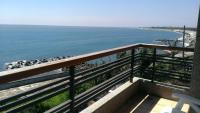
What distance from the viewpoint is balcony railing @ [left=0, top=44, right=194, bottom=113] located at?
5.91 feet

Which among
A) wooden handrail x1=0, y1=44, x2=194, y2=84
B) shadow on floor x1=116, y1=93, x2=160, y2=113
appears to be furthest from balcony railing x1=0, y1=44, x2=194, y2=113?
shadow on floor x1=116, y1=93, x2=160, y2=113

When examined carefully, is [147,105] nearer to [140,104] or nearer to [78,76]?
[140,104]

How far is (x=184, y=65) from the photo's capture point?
13.7ft

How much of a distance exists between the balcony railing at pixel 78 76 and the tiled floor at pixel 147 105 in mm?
365

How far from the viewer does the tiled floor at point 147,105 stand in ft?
12.4

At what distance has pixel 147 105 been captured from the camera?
4020 mm

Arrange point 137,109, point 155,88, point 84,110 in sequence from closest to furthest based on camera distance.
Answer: point 84,110 → point 137,109 → point 155,88

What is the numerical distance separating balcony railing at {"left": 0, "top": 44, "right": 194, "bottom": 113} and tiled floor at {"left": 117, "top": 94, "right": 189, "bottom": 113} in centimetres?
36

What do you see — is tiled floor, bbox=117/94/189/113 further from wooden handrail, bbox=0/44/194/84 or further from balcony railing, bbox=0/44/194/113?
wooden handrail, bbox=0/44/194/84

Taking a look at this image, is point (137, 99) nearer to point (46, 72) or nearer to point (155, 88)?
point (155, 88)

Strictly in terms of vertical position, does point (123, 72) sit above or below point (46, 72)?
below

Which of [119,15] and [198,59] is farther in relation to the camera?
[119,15]

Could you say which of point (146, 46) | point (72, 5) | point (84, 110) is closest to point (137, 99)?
point (146, 46)

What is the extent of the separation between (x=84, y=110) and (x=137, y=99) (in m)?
1.48
